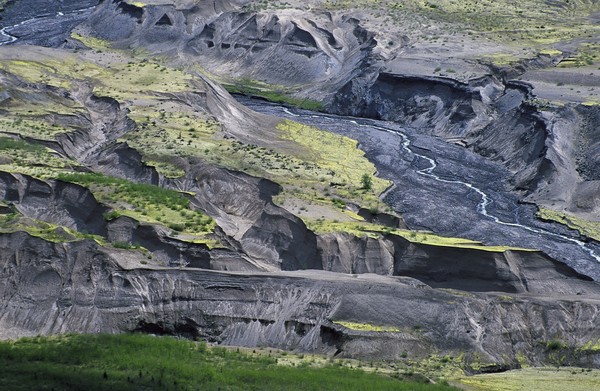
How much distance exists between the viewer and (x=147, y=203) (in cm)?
7038

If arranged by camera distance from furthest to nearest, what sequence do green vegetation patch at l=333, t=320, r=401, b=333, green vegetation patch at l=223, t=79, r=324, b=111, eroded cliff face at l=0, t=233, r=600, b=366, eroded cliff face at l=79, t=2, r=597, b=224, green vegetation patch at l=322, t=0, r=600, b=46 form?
green vegetation patch at l=322, t=0, r=600, b=46 → green vegetation patch at l=223, t=79, r=324, b=111 → eroded cliff face at l=79, t=2, r=597, b=224 → eroded cliff face at l=0, t=233, r=600, b=366 → green vegetation patch at l=333, t=320, r=401, b=333

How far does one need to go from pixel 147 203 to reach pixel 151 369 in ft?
81.7

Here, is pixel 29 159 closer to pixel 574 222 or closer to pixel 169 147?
pixel 169 147

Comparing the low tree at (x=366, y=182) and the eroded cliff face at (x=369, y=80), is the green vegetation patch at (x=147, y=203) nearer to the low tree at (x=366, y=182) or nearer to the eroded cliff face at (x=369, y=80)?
the low tree at (x=366, y=182)

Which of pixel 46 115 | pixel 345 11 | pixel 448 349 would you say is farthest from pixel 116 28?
pixel 448 349

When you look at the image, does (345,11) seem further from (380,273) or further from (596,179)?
Result: (380,273)

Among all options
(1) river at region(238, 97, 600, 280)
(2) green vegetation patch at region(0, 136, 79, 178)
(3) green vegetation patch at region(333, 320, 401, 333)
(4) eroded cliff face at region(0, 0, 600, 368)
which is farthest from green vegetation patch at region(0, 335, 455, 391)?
(1) river at region(238, 97, 600, 280)

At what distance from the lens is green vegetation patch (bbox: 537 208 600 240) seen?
268 feet

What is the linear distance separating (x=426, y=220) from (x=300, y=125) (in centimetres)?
2523

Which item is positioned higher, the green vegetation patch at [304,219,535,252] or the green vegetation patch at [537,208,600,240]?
the green vegetation patch at [304,219,535,252]

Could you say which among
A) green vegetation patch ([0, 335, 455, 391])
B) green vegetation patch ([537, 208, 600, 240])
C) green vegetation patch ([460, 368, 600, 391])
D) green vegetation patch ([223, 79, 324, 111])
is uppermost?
green vegetation patch ([0, 335, 455, 391])

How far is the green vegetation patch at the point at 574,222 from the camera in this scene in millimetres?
81750

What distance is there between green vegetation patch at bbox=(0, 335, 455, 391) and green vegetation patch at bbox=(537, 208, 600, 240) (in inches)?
1336

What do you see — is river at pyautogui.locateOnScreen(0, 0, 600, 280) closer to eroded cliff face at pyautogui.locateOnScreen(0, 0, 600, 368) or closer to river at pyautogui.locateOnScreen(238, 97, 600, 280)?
river at pyautogui.locateOnScreen(238, 97, 600, 280)
